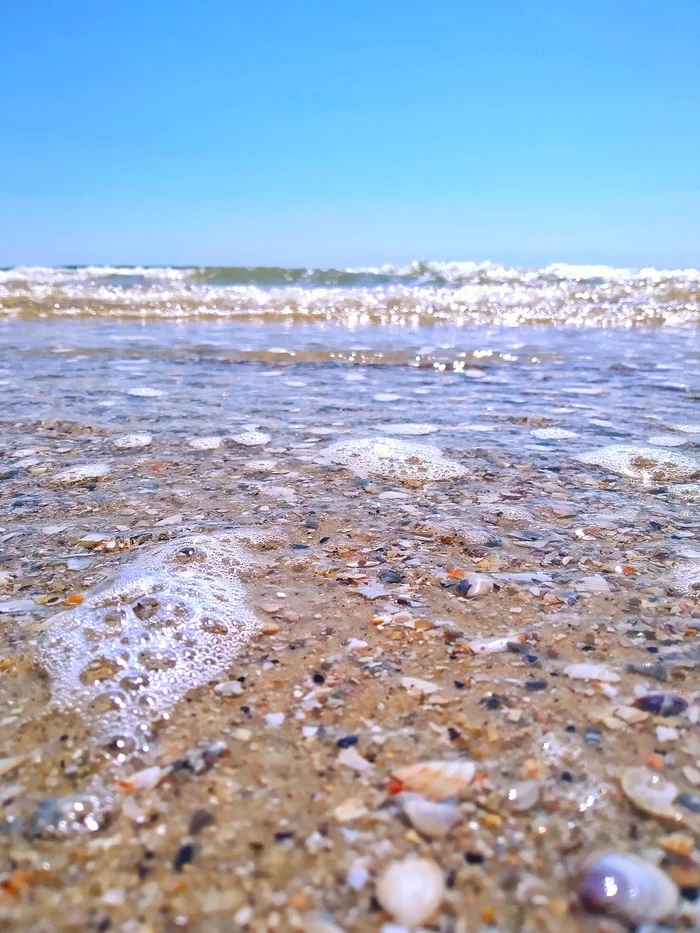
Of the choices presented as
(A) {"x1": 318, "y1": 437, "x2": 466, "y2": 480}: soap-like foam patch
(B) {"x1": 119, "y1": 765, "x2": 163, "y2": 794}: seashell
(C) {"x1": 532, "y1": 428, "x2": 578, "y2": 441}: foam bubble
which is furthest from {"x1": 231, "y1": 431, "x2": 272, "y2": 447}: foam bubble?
(B) {"x1": 119, "y1": 765, "x2": 163, "y2": 794}: seashell

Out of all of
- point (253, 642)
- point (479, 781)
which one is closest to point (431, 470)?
point (253, 642)

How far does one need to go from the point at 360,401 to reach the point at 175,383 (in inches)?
51.1

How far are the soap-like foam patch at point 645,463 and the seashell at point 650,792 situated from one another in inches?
65.3

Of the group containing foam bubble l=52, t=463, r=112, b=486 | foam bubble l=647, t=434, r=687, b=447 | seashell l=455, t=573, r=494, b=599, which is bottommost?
seashell l=455, t=573, r=494, b=599

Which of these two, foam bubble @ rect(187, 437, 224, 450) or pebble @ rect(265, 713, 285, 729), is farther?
foam bubble @ rect(187, 437, 224, 450)

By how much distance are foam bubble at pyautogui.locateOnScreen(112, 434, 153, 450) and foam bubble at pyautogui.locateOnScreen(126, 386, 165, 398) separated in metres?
1.03

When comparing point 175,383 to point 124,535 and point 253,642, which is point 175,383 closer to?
point 124,535

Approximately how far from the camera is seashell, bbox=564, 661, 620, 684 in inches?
52.1

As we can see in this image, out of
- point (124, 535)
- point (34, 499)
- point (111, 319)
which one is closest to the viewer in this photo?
point (124, 535)

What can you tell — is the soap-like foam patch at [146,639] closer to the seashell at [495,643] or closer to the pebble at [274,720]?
the pebble at [274,720]

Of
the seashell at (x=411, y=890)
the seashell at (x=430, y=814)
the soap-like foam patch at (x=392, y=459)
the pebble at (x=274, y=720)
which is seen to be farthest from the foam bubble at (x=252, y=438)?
the seashell at (x=411, y=890)

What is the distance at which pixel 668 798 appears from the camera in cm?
104

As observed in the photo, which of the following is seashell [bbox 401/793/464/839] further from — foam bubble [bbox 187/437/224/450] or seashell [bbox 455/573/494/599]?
foam bubble [bbox 187/437/224/450]

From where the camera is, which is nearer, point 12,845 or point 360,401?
point 12,845
